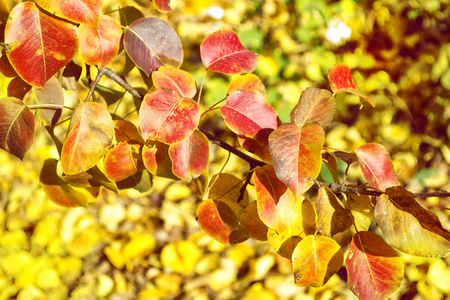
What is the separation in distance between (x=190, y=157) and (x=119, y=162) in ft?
0.36

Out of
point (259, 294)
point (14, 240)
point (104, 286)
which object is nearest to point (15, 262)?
point (14, 240)

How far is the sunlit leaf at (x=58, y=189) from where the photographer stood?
59cm

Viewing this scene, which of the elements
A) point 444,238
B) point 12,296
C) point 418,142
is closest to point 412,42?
point 418,142

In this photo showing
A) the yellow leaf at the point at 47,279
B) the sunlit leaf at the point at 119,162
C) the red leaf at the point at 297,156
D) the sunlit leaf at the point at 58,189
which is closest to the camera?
the red leaf at the point at 297,156

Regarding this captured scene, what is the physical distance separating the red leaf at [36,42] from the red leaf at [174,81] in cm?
10

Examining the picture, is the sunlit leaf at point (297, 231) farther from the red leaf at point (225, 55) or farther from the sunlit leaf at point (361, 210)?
the red leaf at point (225, 55)

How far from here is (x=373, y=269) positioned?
0.43m

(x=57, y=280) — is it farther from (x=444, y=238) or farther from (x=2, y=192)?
(x=444, y=238)

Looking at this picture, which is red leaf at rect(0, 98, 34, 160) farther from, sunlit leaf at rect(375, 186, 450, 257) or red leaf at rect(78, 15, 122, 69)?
sunlit leaf at rect(375, 186, 450, 257)

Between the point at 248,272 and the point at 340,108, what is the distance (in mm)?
687

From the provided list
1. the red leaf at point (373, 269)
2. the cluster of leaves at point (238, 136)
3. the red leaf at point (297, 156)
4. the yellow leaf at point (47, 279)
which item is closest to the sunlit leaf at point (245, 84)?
the cluster of leaves at point (238, 136)

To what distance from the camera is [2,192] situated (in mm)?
1237

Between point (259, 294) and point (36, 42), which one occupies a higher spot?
point (36, 42)

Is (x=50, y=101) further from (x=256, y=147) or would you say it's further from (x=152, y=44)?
(x=256, y=147)
